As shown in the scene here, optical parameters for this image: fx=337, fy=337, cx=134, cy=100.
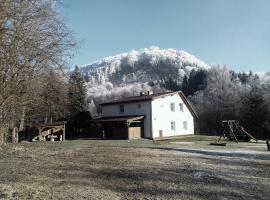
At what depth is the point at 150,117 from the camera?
46625 millimetres

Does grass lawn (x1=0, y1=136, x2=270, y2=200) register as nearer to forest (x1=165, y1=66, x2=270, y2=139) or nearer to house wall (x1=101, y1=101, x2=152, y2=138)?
house wall (x1=101, y1=101, x2=152, y2=138)

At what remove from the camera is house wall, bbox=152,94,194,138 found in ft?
156

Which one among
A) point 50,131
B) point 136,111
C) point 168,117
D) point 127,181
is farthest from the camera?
point 168,117

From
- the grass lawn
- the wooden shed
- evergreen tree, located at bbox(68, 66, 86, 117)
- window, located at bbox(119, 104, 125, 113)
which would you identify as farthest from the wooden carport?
the grass lawn

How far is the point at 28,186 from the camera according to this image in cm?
1024

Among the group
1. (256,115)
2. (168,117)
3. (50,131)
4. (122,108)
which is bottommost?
(50,131)

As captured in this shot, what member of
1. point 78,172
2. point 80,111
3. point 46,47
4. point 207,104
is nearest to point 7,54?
point 46,47

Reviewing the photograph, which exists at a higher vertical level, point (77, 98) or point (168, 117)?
point (77, 98)

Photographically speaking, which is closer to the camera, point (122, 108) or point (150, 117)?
point (150, 117)

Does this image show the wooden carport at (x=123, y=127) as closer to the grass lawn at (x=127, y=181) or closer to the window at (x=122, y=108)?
the window at (x=122, y=108)

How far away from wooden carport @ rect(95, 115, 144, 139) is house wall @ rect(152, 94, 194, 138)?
213 cm

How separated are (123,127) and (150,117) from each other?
398 centimetres

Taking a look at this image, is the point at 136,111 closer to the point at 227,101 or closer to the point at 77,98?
the point at 77,98

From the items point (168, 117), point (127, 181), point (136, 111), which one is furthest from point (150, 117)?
point (127, 181)
